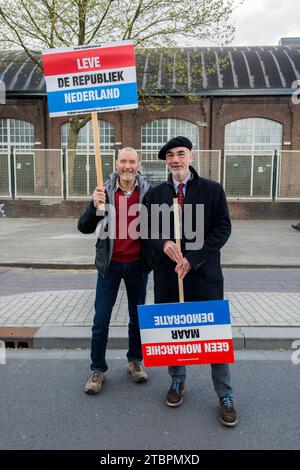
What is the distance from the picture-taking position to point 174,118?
20797mm

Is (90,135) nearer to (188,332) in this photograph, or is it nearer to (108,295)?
(108,295)

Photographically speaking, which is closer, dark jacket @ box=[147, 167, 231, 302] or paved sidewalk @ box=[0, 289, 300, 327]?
dark jacket @ box=[147, 167, 231, 302]

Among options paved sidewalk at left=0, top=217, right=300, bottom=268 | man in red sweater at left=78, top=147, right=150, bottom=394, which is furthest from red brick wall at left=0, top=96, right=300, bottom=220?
man in red sweater at left=78, top=147, right=150, bottom=394

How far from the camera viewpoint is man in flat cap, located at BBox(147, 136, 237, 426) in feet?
9.85

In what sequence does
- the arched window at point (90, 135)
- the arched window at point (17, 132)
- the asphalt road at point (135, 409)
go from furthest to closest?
the arched window at point (17, 132)
the arched window at point (90, 135)
the asphalt road at point (135, 409)

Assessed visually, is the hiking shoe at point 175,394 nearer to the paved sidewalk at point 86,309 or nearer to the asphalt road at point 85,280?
the paved sidewalk at point 86,309

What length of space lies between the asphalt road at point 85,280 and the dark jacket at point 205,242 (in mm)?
3412

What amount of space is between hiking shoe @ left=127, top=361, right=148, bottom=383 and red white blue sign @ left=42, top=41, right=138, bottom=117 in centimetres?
224

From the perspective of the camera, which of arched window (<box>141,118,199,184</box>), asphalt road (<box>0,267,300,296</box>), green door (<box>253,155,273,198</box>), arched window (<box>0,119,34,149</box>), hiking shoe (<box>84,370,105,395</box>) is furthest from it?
arched window (<box>0,119,34,149</box>)

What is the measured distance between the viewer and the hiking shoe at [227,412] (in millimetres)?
2957

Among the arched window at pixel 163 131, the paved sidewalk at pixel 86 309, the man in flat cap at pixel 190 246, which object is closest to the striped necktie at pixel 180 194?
the man in flat cap at pixel 190 246

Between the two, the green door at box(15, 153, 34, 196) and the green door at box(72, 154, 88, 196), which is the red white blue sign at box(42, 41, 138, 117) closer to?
the green door at box(72, 154, 88, 196)

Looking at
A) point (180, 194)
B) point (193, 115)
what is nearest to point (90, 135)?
point (193, 115)

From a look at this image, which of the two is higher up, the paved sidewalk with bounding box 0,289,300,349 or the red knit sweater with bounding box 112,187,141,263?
the red knit sweater with bounding box 112,187,141,263
